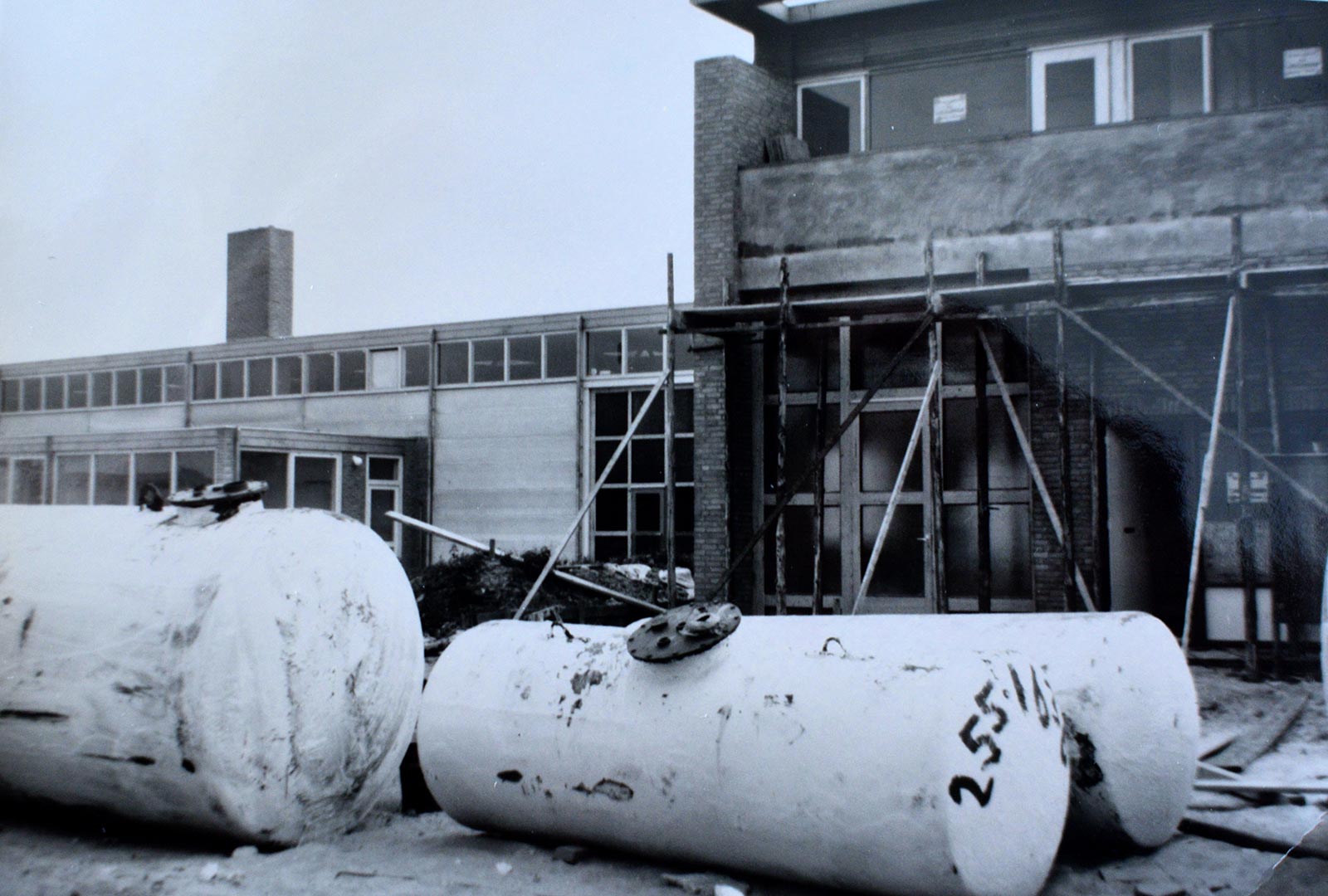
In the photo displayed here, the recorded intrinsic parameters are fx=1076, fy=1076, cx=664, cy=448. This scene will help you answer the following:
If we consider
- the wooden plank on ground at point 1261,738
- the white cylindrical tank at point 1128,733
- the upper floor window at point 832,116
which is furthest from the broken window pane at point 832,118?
the white cylindrical tank at point 1128,733

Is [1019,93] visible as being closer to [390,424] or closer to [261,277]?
[261,277]

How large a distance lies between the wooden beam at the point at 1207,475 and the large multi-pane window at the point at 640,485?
7.08m

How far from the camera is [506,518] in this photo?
14594mm

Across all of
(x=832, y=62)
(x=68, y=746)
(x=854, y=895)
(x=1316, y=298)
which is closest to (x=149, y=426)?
(x=68, y=746)

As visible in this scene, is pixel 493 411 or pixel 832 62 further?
pixel 493 411

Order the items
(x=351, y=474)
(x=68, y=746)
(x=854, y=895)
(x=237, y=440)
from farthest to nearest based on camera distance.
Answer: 1. (x=351, y=474)
2. (x=237, y=440)
3. (x=68, y=746)
4. (x=854, y=895)

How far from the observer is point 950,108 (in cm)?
1027

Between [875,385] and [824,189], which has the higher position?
[824,189]

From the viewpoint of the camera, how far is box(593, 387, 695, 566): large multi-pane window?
14.5 metres

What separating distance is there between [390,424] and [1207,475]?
1029cm

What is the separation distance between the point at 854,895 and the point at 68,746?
337 cm

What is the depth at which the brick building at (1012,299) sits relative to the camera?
794cm

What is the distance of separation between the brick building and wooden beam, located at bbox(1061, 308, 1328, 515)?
54 mm

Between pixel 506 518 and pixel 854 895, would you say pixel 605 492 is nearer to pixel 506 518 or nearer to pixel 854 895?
pixel 506 518
